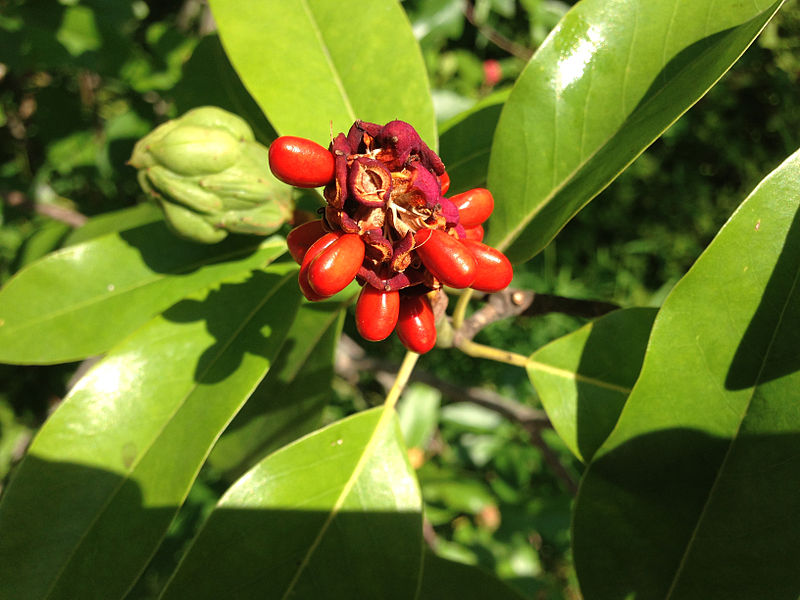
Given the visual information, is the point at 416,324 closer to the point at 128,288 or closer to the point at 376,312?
the point at 376,312

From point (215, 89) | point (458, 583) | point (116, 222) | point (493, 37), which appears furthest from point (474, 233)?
point (493, 37)

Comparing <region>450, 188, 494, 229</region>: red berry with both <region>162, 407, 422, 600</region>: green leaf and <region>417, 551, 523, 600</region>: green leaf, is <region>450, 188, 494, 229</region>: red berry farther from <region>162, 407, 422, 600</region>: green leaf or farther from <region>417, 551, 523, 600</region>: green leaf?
<region>417, 551, 523, 600</region>: green leaf

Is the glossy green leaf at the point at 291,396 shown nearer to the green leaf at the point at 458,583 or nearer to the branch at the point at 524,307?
the branch at the point at 524,307

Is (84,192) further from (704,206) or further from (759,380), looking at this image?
(704,206)

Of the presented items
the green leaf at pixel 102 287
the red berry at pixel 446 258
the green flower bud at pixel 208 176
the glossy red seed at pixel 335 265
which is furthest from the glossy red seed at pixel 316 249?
the green leaf at pixel 102 287

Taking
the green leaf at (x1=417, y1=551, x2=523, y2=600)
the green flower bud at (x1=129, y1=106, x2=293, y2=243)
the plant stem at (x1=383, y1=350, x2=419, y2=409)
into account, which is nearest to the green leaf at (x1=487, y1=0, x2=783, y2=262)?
the plant stem at (x1=383, y1=350, x2=419, y2=409)
